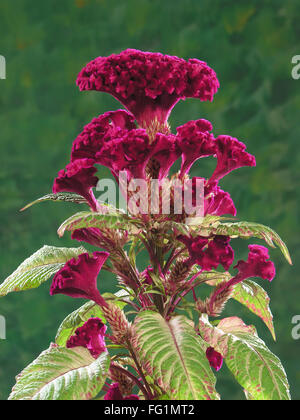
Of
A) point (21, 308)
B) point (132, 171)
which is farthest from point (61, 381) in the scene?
point (21, 308)

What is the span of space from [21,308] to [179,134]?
1.12m

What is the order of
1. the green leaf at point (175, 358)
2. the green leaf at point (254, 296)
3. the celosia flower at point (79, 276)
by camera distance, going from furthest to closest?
the green leaf at point (254, 296) → the celosia flower at point (79, 276) → the green leaf at point (175, 358)

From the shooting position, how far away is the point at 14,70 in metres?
1.75

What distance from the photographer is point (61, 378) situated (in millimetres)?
706

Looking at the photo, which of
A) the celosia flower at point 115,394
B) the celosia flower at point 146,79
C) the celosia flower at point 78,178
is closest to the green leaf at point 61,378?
the celosia flower at point 115,394

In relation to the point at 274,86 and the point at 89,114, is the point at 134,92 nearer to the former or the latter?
the point at 89,114

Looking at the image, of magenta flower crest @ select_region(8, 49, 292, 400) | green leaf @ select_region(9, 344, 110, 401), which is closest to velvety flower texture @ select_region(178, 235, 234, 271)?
magenta flower crest @ select_region(8, 49, 292, 400)

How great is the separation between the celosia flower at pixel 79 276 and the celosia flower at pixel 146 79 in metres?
0.23

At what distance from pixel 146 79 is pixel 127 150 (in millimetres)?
126

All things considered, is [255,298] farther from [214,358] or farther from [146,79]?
[146,79]

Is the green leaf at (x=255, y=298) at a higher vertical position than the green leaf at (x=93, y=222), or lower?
lower

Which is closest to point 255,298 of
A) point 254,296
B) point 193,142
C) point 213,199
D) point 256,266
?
point 254,296

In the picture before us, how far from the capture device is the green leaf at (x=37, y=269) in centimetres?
84

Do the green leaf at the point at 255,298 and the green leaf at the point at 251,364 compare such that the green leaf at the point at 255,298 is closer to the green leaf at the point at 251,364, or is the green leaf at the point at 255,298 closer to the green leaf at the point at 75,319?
the green leaf at the point at 251,364
